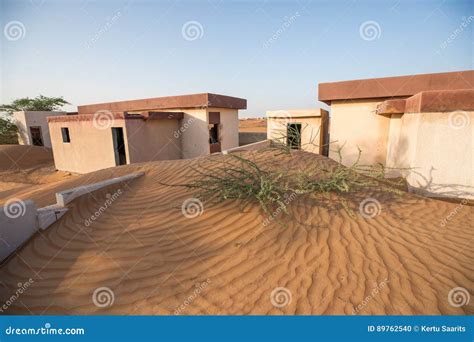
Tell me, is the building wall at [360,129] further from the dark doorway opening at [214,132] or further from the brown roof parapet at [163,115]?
the brown roof parapet at [163,115]

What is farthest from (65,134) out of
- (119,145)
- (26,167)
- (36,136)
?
(36,136)

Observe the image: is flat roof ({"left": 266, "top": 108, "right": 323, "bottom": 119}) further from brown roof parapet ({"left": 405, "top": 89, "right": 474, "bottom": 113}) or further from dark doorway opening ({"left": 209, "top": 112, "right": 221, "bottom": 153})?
brown roof parapet ({"left": 405, "top": 89, "right": 474, "bottom": 113})

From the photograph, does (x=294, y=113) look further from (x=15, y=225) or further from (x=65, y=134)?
(x=65, y=134)

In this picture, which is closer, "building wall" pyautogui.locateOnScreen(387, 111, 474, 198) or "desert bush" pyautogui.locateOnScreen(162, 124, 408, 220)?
"desert bush" pyautogui.locateOnScreen(162, 124, 408, 220)

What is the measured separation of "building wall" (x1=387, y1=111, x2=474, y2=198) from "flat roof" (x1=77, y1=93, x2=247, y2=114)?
331 inches

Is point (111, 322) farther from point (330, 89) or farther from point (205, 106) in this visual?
point (205, 106)

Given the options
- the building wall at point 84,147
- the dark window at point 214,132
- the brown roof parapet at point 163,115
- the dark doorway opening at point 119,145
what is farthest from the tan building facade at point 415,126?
the building wall at point 84,147

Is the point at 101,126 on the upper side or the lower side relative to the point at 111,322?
upper

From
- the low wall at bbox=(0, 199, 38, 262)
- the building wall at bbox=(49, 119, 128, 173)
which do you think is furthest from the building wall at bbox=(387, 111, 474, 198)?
the building wall at bbox=(49, 119, 128, 173)

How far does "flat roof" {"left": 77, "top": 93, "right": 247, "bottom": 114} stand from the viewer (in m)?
11.8

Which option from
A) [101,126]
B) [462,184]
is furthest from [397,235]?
[101,126]

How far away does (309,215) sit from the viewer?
13.0 ft

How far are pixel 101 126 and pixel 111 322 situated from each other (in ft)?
35.9

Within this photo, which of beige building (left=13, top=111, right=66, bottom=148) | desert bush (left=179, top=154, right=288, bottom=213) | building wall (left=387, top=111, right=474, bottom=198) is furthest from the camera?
beige building (left=13, top=111, right=66, bottom=148)
